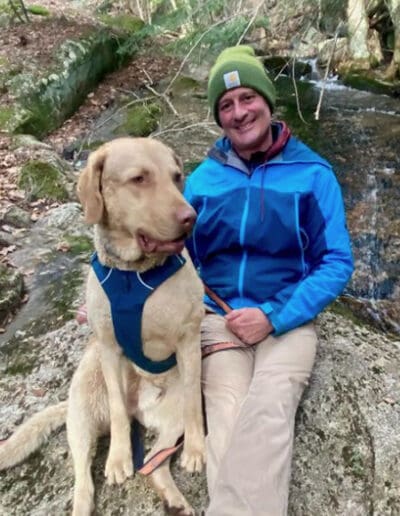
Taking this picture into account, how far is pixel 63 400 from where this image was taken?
349 centimetres

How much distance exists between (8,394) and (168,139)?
7.00 meters

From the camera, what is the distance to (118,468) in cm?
271

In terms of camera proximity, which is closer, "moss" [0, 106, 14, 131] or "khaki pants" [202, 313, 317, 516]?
"khaki pants" [202, 313, 317, 516]

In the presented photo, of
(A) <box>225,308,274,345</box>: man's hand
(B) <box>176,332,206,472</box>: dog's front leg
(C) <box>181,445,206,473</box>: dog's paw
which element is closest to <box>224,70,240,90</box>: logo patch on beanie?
(A) <box>225,308,274,345</box>: man's hand

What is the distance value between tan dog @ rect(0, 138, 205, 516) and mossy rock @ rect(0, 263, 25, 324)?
1.86 m

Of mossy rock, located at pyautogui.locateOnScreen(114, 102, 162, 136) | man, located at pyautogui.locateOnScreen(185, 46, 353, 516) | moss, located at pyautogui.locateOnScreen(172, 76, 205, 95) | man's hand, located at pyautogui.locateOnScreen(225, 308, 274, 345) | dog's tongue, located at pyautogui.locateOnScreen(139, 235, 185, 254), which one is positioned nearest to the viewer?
dog's tongue, located at pyautogui.locateOnScreen(139, 235, 185, 254)

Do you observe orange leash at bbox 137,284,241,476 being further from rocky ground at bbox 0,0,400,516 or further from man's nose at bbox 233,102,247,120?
man's nose at bbox 233,102,247,120

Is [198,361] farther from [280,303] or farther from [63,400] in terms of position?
[63,400]

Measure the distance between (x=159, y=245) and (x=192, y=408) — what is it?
0.88m

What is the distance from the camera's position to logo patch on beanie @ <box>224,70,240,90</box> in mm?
3233

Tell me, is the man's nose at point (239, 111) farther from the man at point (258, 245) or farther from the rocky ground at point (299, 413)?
the rocky ground at point (299, 413)

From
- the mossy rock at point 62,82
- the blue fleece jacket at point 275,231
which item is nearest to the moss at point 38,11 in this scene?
the mossy rock at point 62,82

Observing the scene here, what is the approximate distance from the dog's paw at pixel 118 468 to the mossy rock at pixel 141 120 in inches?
351

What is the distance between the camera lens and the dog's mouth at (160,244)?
2.49 metres
